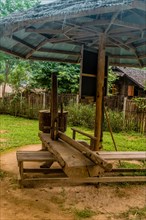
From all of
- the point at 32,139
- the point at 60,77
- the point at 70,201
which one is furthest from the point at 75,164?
the point at 60,77

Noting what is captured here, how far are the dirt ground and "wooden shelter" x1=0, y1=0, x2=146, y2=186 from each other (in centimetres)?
56

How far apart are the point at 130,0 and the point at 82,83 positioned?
2.50 metres

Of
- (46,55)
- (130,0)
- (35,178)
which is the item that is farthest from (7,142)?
(130,0)

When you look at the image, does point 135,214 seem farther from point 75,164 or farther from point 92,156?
point 75,164

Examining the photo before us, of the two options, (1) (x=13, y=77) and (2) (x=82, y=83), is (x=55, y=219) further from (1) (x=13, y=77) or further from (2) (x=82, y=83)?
(1) (x=13, y=77)

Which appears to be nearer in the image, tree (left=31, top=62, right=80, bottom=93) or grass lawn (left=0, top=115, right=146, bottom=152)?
grass lawn (left=0, top=115, right=146, bottom=152)

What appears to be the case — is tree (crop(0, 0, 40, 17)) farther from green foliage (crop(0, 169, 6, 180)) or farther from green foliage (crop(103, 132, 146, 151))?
green foliage (crop(0, 169, 6, 180))

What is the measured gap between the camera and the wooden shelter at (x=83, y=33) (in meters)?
4.05

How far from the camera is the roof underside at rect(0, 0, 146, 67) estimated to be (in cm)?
411

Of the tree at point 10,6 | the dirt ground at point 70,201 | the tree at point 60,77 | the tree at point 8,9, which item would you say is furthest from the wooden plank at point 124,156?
the tree at point 10,6

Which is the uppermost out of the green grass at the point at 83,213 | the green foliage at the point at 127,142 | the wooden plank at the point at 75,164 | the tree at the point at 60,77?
the tree at the point at 60,77

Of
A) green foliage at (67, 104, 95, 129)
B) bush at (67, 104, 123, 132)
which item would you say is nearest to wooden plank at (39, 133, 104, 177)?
bush at (67, 104, 123, 132)

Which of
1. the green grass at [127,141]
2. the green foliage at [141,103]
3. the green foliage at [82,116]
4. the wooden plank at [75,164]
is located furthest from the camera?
the green foliage at [82,116]

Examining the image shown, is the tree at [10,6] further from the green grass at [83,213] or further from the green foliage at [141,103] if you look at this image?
the green grass at [83,213]
